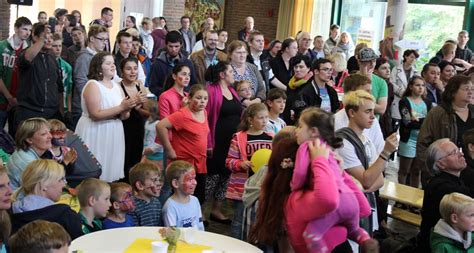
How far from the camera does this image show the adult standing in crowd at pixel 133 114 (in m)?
6.28

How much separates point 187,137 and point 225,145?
720 millimetres

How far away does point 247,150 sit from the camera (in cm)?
588

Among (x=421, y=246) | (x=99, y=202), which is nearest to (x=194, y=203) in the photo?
(x=99, y=202)

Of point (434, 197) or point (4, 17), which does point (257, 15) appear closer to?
point (4, 17)

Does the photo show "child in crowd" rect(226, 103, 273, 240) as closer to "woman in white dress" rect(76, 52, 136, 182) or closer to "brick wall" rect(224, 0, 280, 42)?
"woman in white dress" rect(76, 52, 136, 182)

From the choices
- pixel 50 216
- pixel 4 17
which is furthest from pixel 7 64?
pixel 4 17

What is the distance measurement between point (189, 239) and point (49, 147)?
144 centimetres

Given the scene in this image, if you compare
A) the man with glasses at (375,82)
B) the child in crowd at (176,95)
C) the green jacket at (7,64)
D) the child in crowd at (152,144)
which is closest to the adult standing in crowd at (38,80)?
the green jacket at (7,64)

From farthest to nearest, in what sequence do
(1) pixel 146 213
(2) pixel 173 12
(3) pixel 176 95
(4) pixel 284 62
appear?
1. (2) pixel 173 12
2. (4) pixel 284 62
3. (3) pixel 176 95
4. (1) pixel 146 213

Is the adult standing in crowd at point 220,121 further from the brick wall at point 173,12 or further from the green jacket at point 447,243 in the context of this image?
the brick wall at point 173,12

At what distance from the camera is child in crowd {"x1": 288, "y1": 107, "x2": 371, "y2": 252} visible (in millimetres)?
3463

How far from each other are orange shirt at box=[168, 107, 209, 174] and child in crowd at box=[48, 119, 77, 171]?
113 centimetres

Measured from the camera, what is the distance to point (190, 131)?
20.6 feet

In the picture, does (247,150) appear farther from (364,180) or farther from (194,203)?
(364,180)
